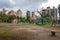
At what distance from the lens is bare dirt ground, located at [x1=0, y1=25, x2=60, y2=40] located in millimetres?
4324

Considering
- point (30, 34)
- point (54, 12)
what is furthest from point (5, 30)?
point (54, 12)

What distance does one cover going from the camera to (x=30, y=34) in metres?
4.45

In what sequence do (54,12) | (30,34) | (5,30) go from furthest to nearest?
(54,12) → (5,30) → (30,34)

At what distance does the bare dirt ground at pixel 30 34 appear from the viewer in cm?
432

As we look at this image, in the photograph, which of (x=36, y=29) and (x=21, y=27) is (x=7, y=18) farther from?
(x=36, y=29)

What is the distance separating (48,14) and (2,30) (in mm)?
1583

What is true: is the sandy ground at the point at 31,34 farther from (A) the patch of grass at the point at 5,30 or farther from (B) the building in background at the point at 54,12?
(B) the building in background at the point at 54,12

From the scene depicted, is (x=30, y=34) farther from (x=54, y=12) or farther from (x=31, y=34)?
(x=54, y=12)

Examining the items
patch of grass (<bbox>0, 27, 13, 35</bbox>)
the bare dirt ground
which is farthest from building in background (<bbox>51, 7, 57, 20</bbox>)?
patch of grass (<bbox>0, 27, 13, 35</bbox>)

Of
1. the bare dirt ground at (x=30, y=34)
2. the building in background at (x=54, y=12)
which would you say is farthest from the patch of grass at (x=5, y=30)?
the building in background at (x=54, y=12)

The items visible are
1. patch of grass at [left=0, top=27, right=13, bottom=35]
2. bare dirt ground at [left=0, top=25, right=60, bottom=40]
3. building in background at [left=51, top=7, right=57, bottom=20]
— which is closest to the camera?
bare dirt ground at [left=0, top=25, right=60, bottom=40]

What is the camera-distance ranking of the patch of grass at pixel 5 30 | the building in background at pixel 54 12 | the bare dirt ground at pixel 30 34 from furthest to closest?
the building in background at pixel 54 12 → the patch of grass at pixel 5 30 → the bare dirt ground at pixel 30 34

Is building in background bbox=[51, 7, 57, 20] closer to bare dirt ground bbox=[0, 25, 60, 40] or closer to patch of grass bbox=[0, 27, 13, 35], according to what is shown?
bare dirt ground bbox=[0, 25, 60, 40]

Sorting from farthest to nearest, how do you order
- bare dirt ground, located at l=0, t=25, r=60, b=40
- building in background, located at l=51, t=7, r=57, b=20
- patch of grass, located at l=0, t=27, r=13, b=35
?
building in background, located at l=51, t=7, r=57, b=20 → patch of grass, located at l=0, t=27, r=13, b=35 → bare dirt ground, located at l=0, t=25, r=60, b=40
